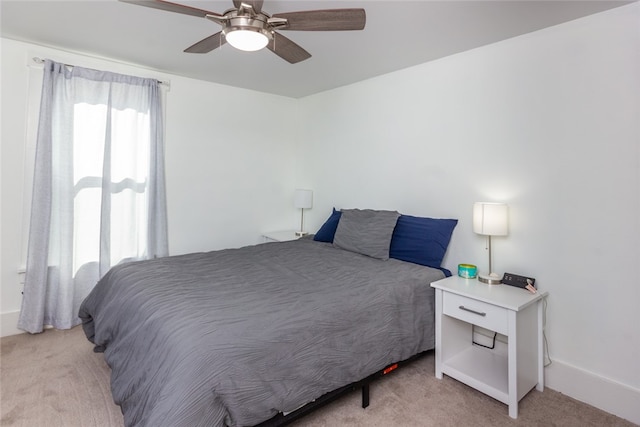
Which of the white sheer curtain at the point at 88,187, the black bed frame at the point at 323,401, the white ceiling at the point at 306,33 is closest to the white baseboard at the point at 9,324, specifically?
the white sheer curtain at the point at 88,187

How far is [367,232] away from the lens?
286cm

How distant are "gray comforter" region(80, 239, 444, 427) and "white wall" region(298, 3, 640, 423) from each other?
769 millimetres

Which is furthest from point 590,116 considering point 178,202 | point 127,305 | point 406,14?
point 178,202

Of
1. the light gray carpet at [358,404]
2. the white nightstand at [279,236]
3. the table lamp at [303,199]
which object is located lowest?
the light gray carpet at [358,404]

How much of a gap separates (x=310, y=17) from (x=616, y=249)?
2195 mm

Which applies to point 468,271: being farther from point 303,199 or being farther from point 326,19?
point 303,199

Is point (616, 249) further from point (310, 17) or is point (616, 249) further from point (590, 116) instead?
point (310, 17)

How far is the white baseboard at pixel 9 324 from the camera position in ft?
9.02

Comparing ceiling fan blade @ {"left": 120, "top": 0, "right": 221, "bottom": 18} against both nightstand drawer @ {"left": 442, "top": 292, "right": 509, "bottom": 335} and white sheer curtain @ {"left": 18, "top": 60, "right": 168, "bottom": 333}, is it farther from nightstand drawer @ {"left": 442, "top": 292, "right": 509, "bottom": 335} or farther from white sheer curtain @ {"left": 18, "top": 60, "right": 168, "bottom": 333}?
nightstand drawer @ {"left": 442, "top": 292, "right": 509, "bottom": 335}

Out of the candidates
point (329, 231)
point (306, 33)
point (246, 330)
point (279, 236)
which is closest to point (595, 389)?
point (246, 330)

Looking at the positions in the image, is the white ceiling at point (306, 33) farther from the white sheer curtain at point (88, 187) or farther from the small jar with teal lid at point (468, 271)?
the small jar with teal lid at point (468, 271)

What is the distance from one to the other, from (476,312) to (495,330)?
144 millimetres

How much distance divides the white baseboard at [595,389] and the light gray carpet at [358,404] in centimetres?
5

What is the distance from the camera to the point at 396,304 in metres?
2.04
